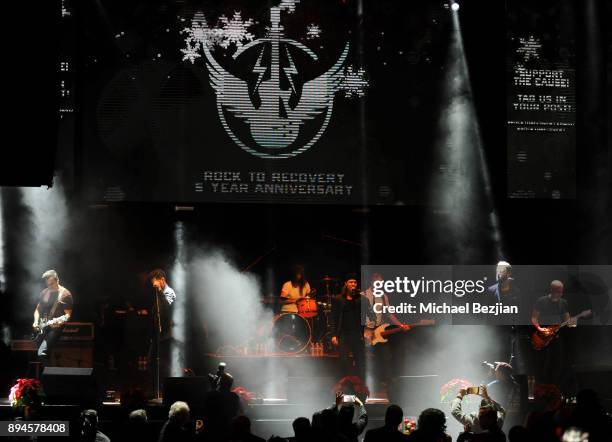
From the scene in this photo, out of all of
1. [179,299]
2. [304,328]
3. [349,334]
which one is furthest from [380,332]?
[179,299]

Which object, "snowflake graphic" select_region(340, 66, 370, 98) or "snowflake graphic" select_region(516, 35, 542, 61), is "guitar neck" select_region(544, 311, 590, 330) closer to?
"snowflake graphic" select_region(516, 35, 542, 61)

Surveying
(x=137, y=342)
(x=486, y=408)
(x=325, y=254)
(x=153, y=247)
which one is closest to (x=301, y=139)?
(x=325, y=254)

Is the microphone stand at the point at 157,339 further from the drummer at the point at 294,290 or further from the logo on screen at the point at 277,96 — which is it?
the logo on screen at the point at 277,96

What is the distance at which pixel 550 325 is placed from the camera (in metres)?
9.98

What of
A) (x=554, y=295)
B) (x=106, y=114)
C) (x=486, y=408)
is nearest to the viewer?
(x=486, y=408)

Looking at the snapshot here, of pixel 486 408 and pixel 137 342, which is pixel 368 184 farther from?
pixel 486 408

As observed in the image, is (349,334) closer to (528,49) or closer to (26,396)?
(528,49)

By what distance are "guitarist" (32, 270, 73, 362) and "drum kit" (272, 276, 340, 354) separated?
2385 mm

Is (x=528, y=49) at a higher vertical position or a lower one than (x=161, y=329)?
higher

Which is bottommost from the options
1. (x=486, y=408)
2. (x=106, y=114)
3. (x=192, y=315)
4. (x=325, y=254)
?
(x=486, y=408)

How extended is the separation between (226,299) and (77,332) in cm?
178

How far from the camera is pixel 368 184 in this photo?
9.62 m

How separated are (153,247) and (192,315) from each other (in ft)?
3.11

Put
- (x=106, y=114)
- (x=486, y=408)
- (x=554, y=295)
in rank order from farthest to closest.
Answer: (x=554, y=295), (x=106, y=114), (x=486, y=408)
